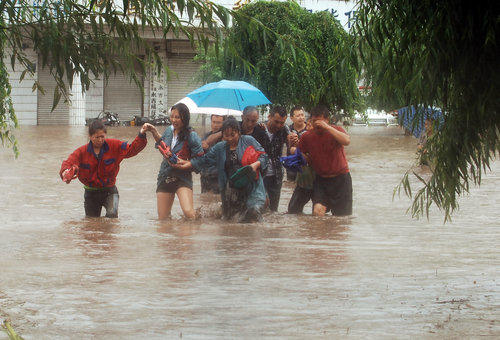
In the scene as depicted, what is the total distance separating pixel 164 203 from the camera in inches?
421

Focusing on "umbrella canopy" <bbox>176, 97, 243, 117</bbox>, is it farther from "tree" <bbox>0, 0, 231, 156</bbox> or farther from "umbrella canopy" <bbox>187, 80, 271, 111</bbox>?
"tree" <bbox>0, 0, 231, 156</bbox>

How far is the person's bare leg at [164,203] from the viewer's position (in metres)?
10.7

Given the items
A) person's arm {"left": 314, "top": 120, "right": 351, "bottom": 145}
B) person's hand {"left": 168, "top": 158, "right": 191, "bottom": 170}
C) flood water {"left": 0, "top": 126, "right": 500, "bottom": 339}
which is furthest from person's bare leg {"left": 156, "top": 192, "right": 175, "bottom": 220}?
person's arm {"left": 314, "top": 120, "right": 351, "bottom": 145}

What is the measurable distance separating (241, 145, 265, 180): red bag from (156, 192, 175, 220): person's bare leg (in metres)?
0.89

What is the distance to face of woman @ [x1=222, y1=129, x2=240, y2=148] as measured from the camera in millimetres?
10430

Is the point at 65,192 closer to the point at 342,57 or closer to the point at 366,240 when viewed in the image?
the point at 366,240

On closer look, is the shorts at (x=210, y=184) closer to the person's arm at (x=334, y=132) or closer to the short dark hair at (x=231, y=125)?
the short dark hair at (x=231, y=125)

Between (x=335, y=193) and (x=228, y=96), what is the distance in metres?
2.81

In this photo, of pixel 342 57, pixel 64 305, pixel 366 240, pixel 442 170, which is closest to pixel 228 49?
pixel 342 57

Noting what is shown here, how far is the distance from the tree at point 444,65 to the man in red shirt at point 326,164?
4516mm

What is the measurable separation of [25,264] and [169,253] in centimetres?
129

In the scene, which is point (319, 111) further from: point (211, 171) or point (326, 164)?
point (211, 171)

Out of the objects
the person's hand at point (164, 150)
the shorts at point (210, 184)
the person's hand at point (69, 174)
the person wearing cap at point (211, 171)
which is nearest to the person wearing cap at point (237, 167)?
the person's hand at point (164, 150)

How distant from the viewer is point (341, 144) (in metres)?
10.7
